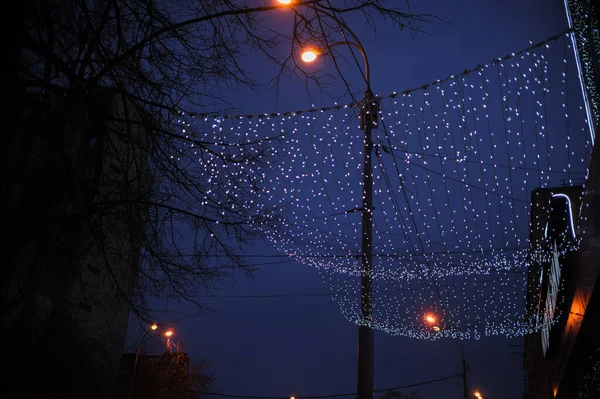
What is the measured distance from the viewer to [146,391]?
28375 millimetres

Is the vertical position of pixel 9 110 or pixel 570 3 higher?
pixel 570 3

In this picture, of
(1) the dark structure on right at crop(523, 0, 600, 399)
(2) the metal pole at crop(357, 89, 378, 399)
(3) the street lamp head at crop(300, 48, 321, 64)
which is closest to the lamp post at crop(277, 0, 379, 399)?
(2) the metal pole at crop(357, 89, 378, 399)

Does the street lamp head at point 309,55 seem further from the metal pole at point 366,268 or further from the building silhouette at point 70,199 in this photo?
the metal pole at point 366,268

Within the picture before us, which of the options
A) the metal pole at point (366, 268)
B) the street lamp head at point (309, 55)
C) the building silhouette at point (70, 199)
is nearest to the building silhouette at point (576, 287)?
the metal pole at point (366, 268)

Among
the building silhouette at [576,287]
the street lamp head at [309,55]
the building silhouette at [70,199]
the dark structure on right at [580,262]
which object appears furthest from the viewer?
the building silhouette at [576,287]

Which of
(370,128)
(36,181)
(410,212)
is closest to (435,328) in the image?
(410,212)

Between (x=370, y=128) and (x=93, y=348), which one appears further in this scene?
(x=93, y=348)

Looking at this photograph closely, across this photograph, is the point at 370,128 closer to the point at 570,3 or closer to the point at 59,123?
the point at 570,3

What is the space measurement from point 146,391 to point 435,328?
1805 cm

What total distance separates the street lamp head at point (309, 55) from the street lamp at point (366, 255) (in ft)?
6.97

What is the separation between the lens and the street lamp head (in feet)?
18.2

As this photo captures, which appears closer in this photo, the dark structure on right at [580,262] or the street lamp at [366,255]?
the street lamp at [366,255]

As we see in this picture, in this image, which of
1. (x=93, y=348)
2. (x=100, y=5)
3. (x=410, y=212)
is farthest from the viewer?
(x=93, y=348)

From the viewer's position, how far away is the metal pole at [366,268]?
325 inches
